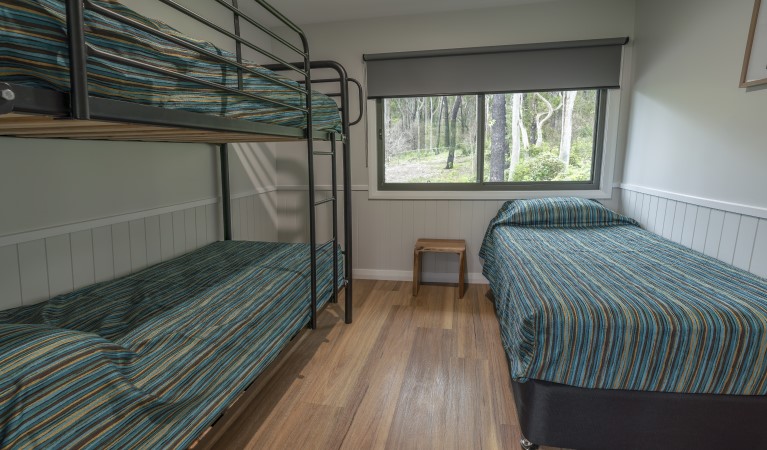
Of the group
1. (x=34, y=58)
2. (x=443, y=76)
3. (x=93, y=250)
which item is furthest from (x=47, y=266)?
(x=443, y=76)

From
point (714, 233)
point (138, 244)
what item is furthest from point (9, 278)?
point (714, 233)

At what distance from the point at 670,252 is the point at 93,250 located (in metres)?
2.90

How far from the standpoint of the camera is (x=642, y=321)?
140cm

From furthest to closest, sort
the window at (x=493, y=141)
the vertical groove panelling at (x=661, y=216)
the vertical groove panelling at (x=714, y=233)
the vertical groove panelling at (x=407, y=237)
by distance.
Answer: the vertical groove panelling at (x=407, y=237) → the window at (x=493, y=141) → the vertical groove panelling at (x=661, y=216) → the vertical groove panelling at (x=714, y=233)

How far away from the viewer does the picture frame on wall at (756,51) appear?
71.4 inches

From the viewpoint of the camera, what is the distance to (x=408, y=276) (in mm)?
3621

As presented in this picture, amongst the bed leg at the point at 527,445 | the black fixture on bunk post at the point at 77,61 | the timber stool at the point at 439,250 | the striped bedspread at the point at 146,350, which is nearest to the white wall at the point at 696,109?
the timber stool at the point at 439,250

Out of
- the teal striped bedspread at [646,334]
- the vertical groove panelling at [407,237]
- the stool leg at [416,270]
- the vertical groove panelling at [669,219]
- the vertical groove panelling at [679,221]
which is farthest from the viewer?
the vertical groove panelling at [407,237]

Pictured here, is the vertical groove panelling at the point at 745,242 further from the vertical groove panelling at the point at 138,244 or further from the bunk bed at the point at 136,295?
the vertical groove panelling at the point at 138,244

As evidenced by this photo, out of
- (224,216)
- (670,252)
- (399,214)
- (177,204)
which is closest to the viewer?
(670,252)

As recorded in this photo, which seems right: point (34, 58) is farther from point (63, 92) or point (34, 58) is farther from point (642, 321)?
point (642, 321)

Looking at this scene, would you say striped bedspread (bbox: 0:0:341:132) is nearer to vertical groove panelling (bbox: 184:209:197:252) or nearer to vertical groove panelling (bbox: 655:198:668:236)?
vertical groove panelling (bbox: 184:209:197:252)

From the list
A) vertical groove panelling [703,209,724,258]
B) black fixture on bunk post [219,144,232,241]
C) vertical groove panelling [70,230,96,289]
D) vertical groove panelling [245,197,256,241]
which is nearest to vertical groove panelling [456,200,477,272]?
vertical groove panelling [703,209,724,258]

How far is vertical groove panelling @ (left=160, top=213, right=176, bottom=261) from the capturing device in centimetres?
229
